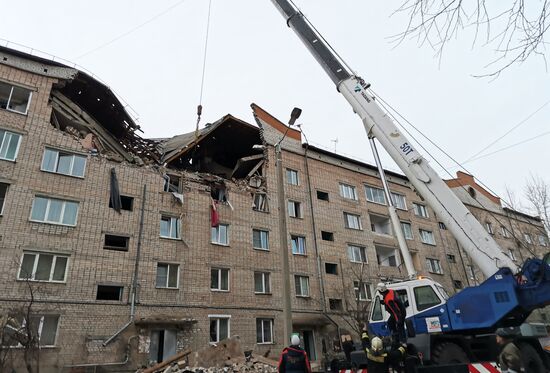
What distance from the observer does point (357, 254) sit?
26.5 metres

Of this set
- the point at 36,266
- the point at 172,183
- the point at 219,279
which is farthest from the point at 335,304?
the point at 36,266

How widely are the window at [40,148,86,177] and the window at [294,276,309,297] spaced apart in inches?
540

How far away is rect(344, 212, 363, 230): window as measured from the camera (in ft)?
90.0

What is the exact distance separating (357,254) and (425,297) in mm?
16897

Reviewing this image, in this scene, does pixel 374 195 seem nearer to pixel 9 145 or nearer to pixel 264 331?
pixel 264 331

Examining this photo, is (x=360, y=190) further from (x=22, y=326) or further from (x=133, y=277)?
(x=22, y=326)

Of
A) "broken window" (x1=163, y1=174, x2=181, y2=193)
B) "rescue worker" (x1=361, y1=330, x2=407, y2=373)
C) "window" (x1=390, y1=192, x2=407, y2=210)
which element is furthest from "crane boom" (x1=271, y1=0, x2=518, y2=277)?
"window" (x1=390, y1=192, x2=407, y2=210)

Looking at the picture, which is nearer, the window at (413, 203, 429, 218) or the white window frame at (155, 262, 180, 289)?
the white window frame at (155, 262, 180, 289)

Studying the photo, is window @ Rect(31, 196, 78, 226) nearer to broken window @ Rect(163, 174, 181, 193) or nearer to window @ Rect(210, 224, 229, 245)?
broken window @ Rect(163, 174, 181, 193)

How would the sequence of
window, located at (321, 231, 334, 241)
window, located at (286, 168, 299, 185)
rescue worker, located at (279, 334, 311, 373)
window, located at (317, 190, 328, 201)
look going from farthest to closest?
window, located at (317, 190, 328, 201)
window, located at (286, 168, 299, 185)
window, located at (321, 231, 334, 241)
rescue worker, located at (279, 334, 311, 373)

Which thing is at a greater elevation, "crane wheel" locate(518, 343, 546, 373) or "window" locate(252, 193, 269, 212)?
"window" locate(252, 193, 269, 212)

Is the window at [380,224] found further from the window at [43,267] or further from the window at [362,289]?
the window at [43,267]

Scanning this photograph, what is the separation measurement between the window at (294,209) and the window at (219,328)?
28.1 ft

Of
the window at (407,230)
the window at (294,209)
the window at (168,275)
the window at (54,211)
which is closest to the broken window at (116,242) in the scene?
the window at (54,211)
